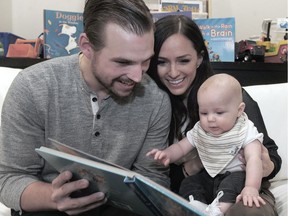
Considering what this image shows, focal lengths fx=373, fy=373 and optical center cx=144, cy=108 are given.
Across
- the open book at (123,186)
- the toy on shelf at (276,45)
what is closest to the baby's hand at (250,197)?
the open book at (123,186)

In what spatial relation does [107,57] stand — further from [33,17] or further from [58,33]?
[33,17]

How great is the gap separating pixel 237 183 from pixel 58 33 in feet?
4.48

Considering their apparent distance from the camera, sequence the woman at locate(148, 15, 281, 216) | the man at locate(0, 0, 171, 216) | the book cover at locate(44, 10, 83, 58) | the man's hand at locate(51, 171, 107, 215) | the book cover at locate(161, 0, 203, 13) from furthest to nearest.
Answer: the book cover at locate(161, 0, 203, 13), the book cover at locate(44, 10, 83, 58), the woman at locate(148, 15, 281, 216), the man at locate(0, 0, 171, 216), the man's hand at locate(51, 171, 107, 215)

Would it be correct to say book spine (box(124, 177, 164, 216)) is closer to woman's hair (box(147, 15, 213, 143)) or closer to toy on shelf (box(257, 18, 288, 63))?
woman's hair (box(147, 15, 213, 143))

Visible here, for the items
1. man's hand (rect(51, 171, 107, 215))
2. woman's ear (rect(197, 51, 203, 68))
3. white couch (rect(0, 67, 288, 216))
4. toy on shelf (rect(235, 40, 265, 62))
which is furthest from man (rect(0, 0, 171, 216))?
toy on shelf (rect(235, 40, 265, 62))

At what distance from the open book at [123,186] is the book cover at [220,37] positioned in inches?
53.3

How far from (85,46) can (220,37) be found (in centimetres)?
114

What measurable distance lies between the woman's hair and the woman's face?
0.02 m

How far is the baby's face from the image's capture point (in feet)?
4.01

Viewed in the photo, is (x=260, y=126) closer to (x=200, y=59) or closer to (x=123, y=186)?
(x=200, y=59)

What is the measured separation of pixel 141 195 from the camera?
0.85 m

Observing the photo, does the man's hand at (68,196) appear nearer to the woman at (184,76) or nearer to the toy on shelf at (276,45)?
the woman at (184,76)

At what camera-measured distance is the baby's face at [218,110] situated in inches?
48.1

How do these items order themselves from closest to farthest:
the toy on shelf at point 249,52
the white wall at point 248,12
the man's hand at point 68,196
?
the man's hand at point 68,196 → the toy on shelf at point 249,52 → the white wall at point 248,12
